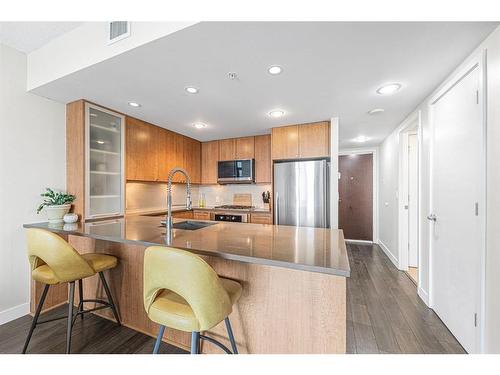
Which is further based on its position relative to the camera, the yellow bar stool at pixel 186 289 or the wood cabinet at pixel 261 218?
the wood cabinet at pixel 261 218

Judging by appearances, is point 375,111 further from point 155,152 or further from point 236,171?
point 155,152

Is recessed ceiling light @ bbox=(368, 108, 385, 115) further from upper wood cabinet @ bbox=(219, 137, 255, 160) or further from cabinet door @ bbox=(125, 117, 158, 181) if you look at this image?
cabinet door @ bbox=(125, 117, 158, 181)

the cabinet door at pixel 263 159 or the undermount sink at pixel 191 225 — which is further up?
the cabinet door at pixel 263 159

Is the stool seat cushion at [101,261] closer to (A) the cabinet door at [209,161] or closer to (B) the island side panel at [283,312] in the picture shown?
(B) the island side panel at [283,312]

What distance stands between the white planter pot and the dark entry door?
5.12 m

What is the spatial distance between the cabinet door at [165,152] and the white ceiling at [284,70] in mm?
598

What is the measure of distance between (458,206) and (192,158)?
381 centimetres

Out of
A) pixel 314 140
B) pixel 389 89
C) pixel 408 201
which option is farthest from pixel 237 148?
pixel 408 201

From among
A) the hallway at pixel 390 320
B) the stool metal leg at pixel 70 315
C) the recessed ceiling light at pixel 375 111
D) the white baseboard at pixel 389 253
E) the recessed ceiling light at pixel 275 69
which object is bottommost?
the hallway at pixel 390 320

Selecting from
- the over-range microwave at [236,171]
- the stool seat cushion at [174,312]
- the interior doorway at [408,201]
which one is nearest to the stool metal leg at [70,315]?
the stool seat cushion at [174,312]

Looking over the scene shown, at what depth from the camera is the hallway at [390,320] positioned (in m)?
1.70

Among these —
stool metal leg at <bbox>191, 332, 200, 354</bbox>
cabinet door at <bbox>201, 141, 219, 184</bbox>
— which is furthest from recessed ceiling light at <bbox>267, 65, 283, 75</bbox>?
cabinet door at <bbox>201, 141, 219, 184</bbox>

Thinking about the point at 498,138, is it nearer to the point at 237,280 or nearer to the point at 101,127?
the point at 237,280
